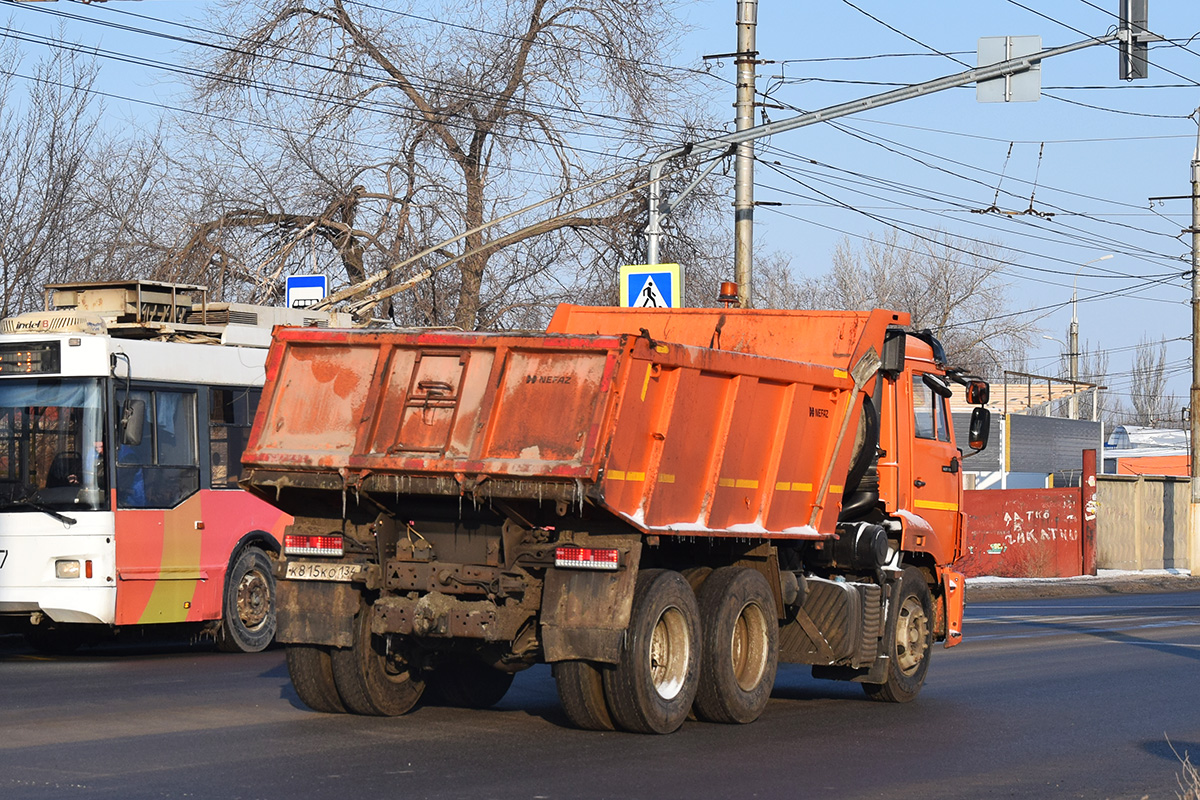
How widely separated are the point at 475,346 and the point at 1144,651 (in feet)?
34.2

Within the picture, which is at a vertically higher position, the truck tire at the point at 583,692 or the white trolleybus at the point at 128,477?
the white trolleybus at the point at 128,477

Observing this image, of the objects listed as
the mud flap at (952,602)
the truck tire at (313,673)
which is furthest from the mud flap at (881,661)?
the truck tire at (313,673)

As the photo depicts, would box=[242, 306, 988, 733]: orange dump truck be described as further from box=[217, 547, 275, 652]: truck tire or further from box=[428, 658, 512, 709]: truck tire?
box=[217, 547, 275, 652]: truck tire

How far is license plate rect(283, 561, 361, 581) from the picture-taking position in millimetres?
10195

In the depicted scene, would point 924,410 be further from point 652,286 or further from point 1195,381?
point 1195,381

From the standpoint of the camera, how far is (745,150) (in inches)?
846

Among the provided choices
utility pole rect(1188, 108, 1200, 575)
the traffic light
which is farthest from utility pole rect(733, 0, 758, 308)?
utility pole rect(1188, 108, 1200, 575)

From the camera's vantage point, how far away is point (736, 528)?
35.3 feet

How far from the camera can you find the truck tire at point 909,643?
12633 millimetres

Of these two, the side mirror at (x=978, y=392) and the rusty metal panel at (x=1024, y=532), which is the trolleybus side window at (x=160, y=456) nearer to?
the side mirror at (x=978, y=392)

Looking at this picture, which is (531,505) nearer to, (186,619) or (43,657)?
(186,619)

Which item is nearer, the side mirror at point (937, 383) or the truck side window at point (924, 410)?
the truck side window at point (924, 410)

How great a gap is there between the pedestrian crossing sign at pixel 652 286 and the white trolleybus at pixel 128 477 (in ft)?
17.0

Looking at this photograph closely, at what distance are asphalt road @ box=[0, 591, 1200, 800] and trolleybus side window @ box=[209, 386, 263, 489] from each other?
1.87 metres
